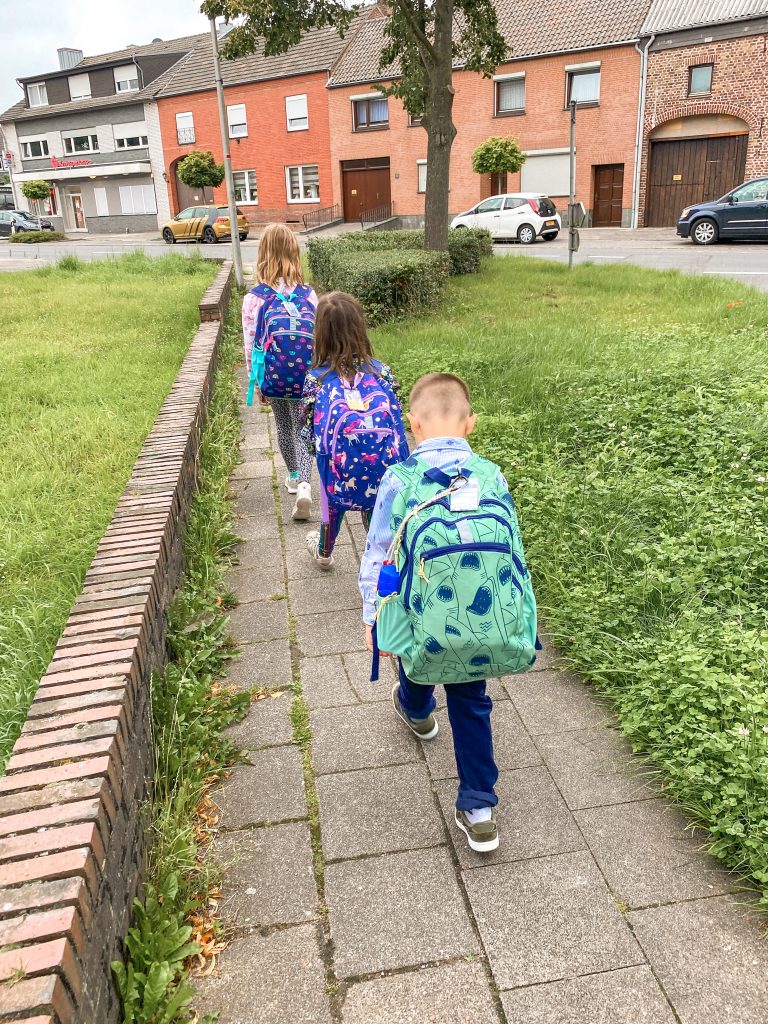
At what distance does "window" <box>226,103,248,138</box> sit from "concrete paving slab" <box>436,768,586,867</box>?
44593 millimetres

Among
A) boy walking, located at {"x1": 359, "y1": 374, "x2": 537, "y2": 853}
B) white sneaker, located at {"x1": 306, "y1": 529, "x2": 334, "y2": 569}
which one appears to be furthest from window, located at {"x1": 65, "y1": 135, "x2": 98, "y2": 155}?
boy walking, located at {"x1": 359, "y1": 374, "x2": 537, "y2": 853}

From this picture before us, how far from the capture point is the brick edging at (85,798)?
160 centimetres

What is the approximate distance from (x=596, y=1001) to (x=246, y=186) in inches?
1790

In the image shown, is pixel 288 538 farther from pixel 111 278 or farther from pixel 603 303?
pixel 111 278

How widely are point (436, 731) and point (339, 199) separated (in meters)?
39.8

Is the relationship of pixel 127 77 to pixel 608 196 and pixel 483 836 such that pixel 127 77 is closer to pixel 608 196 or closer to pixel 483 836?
pixel 608 196

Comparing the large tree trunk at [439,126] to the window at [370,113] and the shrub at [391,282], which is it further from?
the window at [370,113]

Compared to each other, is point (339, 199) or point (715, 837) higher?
point (339, 199)

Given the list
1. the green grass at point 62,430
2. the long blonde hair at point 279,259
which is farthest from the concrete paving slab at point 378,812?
the long blonde hair at point 279,259

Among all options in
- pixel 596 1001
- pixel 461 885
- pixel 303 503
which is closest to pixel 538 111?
pixel 303 503

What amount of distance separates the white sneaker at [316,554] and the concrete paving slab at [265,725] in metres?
1.16

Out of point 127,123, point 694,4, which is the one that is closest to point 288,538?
point 694,4

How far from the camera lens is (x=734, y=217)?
20.8 metres

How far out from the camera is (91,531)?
4.23m
